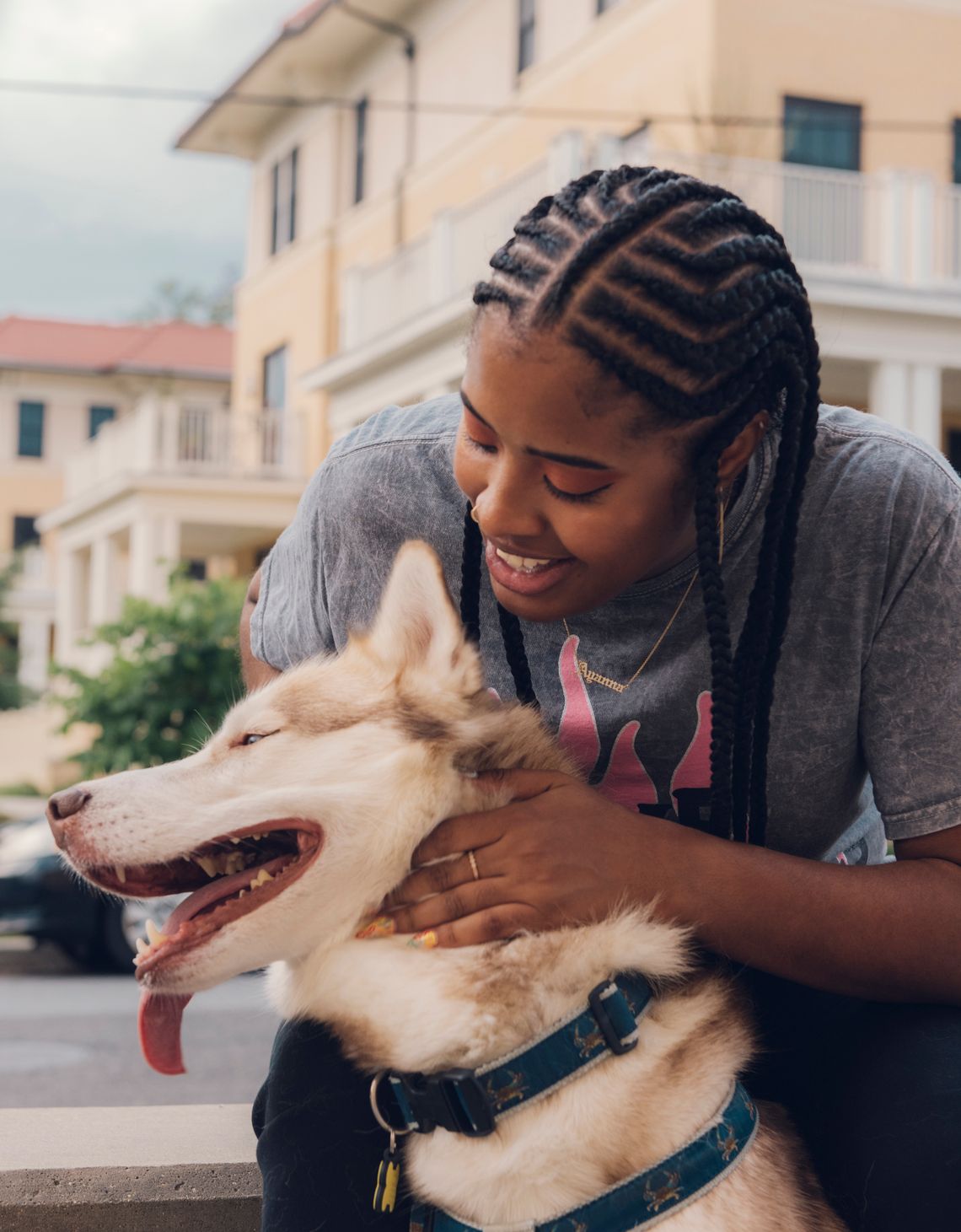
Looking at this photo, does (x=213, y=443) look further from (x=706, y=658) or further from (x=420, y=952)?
(x=420, y=952)

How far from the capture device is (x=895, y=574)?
2357 mm

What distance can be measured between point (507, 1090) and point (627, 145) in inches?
602

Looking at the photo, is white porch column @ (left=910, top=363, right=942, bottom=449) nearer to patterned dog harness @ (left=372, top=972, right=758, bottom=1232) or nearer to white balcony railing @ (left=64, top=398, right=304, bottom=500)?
white balcony railing @ (left=64, top=398, right=304, bottom=500)

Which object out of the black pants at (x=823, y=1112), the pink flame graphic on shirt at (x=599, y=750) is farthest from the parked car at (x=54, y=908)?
the pink flame graphic on shirt at (x=599, y=750)

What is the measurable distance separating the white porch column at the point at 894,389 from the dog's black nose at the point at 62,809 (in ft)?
45.4

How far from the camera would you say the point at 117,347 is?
1775 inches

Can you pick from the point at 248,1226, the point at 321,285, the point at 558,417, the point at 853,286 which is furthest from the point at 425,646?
the point at 321,285

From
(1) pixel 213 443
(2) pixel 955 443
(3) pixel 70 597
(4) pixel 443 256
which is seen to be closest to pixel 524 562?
(4) pixel 443 256

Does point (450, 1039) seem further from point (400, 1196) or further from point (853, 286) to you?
point (853, 286)

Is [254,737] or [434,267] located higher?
[434,267]

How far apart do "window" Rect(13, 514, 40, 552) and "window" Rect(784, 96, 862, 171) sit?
30505 mm

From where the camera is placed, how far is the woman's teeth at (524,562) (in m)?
2.30

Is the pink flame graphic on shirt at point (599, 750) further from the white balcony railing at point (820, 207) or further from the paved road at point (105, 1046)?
the white balcony railing at point (820, 207)

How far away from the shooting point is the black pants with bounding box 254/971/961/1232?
2154mm
